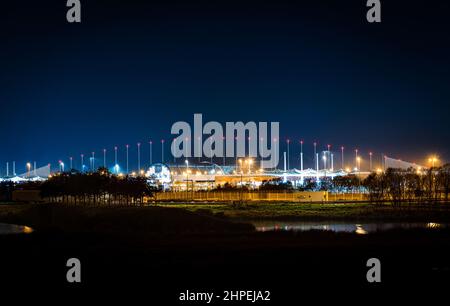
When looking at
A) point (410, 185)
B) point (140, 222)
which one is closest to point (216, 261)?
point (140, 222)

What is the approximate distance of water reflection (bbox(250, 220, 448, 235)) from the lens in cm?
4031

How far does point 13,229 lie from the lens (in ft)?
143

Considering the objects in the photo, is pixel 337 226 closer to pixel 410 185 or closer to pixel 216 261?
pixel 216 261

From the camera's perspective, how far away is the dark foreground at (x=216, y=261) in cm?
2059

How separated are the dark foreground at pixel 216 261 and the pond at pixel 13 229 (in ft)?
6.81

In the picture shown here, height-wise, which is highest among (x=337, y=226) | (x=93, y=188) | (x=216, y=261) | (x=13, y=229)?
(x=93, y=188)

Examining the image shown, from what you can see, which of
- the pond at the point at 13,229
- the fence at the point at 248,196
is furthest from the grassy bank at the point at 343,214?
the fence at the point at 248,196

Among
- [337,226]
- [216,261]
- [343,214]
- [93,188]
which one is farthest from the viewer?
[93,188]

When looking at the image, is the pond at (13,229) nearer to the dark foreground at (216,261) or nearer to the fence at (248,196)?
the dark foreground at (216,261)

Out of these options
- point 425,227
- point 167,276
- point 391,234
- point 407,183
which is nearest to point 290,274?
point 167,276

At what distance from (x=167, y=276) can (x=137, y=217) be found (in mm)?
19476

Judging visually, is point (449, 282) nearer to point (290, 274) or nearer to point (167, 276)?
point (290, 274)

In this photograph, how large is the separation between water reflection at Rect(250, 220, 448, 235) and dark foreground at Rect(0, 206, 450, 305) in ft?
8.67

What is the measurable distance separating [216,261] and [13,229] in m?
23.0
